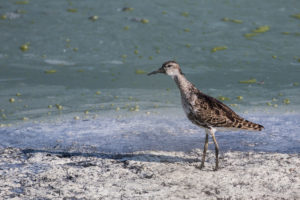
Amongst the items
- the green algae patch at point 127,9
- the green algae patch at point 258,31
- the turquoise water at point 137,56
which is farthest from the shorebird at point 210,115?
the green algae patch at point 127,9

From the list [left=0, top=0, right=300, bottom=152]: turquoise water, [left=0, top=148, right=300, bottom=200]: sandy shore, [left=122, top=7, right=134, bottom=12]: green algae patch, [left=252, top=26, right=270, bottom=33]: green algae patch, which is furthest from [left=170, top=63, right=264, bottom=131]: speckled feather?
[left=122, top=7, right=134, bottom=12]: green algae patch

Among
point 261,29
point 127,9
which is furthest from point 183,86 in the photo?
point 127,9

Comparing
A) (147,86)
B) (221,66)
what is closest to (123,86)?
(147,86)

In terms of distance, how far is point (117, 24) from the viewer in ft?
41.9

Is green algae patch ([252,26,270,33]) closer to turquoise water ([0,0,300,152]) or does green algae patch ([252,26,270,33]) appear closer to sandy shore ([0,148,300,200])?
turquoise water ([0,0,300,152])

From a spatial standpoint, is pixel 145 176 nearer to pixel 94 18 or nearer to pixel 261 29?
pixel 261 29

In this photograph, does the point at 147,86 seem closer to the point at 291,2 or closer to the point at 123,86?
the point at 123,86

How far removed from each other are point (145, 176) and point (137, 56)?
5.25 metres

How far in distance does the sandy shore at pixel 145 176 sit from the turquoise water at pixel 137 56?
1.31 metres

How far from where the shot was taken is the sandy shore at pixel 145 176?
5723mm

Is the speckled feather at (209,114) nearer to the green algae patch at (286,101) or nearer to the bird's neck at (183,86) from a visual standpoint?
the bird's neck at (183,86)

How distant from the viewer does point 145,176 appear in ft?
20.2

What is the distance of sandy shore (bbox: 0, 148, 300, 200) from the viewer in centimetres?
572

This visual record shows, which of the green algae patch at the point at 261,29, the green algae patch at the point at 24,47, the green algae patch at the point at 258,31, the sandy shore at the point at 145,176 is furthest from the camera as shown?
the green algae patch at the point at 261,29
